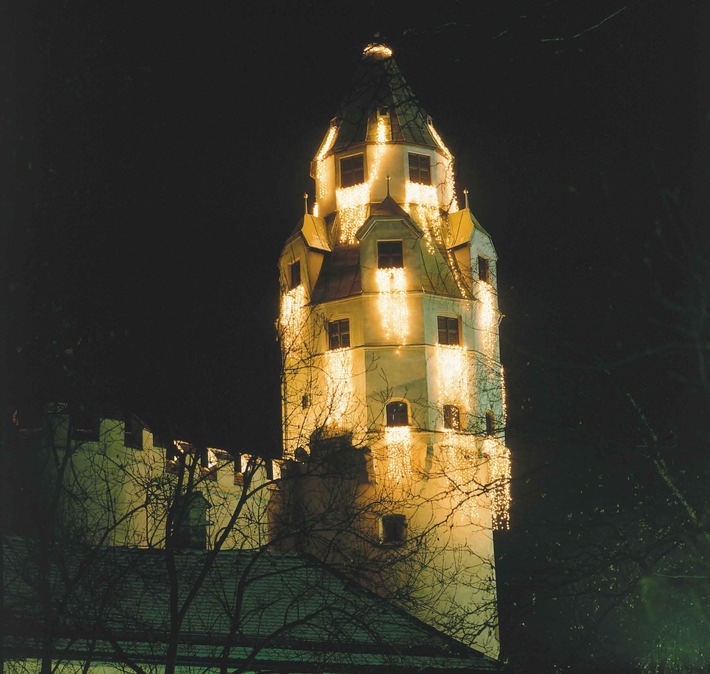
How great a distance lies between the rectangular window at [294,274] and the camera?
47219mm

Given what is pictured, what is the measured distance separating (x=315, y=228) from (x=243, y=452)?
30.7 m

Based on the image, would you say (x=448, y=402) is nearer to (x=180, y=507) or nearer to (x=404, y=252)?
(x=404, y=252)

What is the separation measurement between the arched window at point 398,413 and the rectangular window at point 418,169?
912 centimetres

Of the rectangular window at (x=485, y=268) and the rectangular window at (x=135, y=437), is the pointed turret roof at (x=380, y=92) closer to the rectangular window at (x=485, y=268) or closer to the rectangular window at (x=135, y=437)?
the rectangular window at (x=135, y=437)

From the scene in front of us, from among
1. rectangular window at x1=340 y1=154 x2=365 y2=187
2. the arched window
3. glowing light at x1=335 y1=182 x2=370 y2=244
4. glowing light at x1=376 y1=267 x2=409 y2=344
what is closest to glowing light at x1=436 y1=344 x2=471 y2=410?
the arched window

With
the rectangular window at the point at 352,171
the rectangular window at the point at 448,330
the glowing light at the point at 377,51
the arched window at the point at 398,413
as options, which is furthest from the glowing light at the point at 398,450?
the glowing light at the point at 377,51

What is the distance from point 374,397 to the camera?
4244 centimetres

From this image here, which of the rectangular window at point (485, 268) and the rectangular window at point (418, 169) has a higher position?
the rectangular window at point (418, 169)

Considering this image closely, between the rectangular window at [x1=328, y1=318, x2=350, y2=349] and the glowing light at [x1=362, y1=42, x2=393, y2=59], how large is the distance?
3441 centimetres

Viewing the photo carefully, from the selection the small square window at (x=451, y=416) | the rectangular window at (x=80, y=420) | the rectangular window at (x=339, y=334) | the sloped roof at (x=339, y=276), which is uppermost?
the sloped roof at (x=339, y=276)

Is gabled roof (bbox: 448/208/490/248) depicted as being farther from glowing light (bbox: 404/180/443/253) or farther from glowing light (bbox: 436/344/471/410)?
glowing light (bbox: 436/344/471/410)

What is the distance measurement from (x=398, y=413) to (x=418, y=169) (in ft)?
32.5

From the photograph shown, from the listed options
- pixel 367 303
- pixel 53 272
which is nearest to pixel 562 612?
pixel 367 303

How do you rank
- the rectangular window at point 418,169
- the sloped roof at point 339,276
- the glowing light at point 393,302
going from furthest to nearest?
the rectangular window at point 418,169 < the sloped roof at point 339,276 < the glowing light at point 393,302
